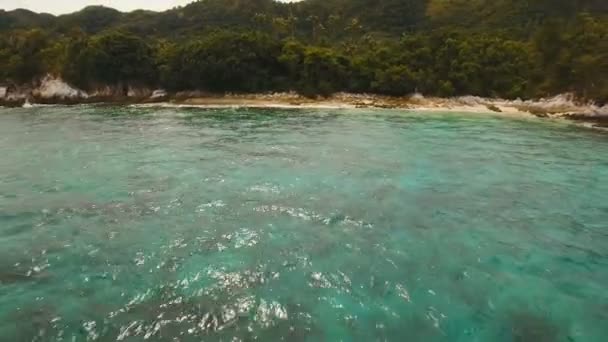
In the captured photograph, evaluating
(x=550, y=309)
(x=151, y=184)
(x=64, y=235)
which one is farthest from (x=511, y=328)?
(x=151, y=184)

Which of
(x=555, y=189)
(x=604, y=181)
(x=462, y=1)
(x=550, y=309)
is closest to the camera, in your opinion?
(x=550, y=309)

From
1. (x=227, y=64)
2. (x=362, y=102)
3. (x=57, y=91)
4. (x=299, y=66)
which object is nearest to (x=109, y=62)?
(x=57, y=91)

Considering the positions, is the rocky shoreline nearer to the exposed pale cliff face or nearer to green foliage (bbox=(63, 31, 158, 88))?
the exposed pale cliff face

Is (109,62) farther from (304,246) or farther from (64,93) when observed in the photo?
(304,246)

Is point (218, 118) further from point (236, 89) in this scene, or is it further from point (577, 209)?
point (577, 209)

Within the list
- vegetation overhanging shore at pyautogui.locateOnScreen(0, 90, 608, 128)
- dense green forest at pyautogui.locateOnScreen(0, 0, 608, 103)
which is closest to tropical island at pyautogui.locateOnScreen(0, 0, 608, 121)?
dense green forest at pyautogui.locateOnScreen(0, 0, 608, 103)

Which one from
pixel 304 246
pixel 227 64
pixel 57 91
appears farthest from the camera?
pixel 57 91

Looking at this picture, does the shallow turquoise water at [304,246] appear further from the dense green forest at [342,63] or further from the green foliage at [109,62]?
the green foliage at [109,62]
